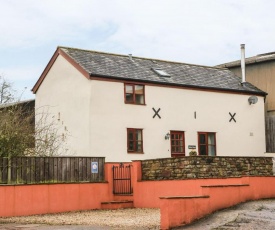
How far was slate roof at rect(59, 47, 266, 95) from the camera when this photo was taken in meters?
29.4

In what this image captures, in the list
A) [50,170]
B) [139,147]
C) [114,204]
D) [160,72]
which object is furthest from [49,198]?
[160,72]

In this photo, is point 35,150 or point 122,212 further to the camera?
point 35,150

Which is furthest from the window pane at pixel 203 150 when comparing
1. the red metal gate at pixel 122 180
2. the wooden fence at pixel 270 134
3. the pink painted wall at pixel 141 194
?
the pink painted wall at pixel 141 194

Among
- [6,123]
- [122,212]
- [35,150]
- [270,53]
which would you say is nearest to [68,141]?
[35,150]

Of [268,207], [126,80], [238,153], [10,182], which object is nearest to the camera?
[268,207]

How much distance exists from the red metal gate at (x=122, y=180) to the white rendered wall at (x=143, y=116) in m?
3.49

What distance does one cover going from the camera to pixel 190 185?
71.8 feet

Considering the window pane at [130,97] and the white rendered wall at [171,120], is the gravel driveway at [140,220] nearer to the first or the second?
the white rendered wall at [171,120]

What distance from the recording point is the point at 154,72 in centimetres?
3156

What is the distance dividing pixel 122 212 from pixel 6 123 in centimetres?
624

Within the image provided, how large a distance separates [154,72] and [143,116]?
3110 mm

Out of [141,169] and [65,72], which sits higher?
[65,72]

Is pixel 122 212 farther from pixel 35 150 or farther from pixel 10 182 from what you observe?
pixel 35 150

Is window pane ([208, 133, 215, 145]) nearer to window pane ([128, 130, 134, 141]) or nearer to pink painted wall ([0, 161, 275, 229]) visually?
window pane ([128, 130, 134, 141])
